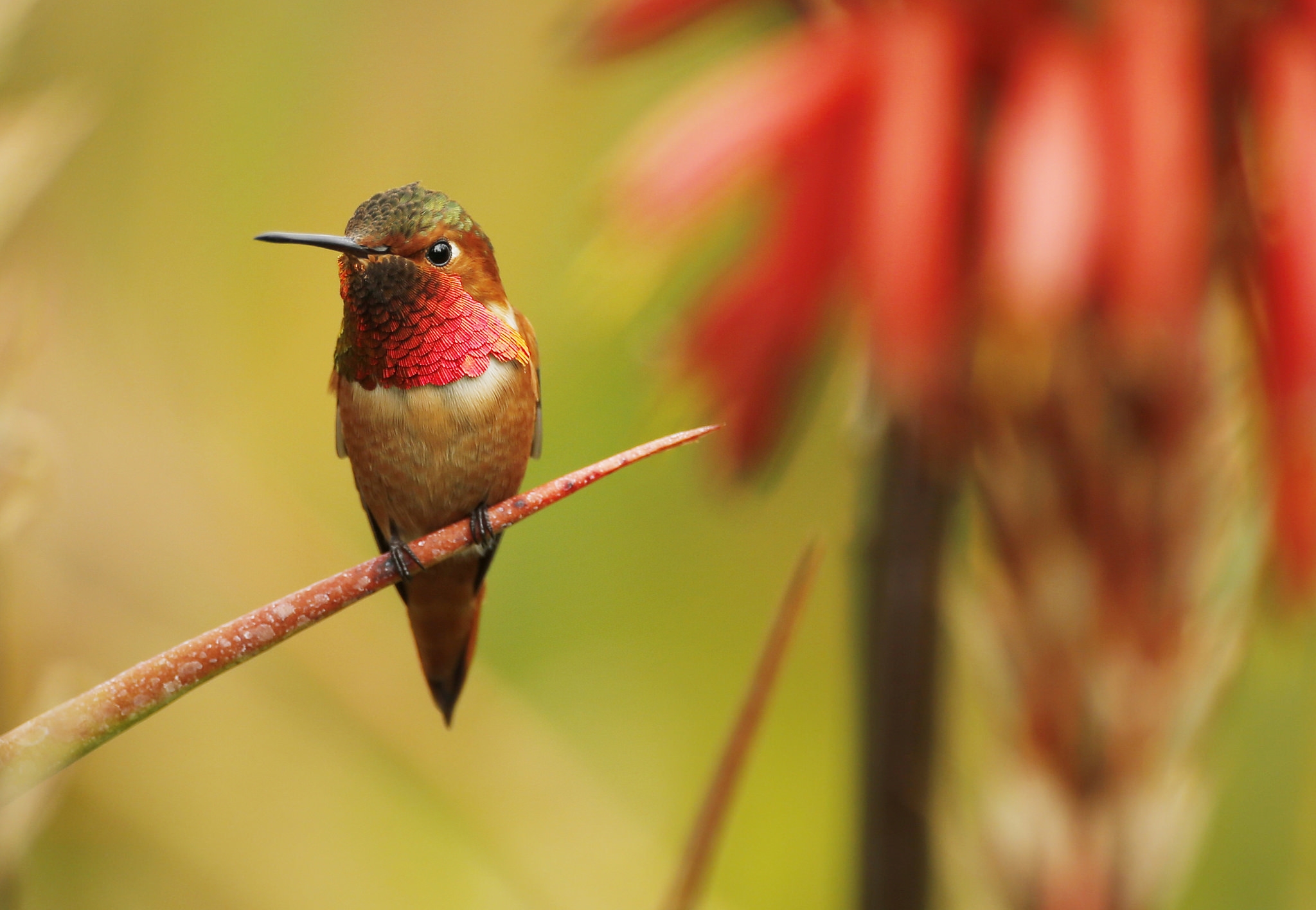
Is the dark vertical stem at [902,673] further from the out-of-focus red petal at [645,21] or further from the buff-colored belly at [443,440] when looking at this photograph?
the buff-colored belly at [443,440]

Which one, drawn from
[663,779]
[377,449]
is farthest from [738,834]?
[377,449]

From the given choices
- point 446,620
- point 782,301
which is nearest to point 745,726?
point 446,620

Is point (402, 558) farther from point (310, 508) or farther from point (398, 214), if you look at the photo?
point (310, 508)

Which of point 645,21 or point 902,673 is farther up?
point 645,21

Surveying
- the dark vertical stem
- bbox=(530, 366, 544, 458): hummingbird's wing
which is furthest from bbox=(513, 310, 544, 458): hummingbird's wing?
the dark vertical stem

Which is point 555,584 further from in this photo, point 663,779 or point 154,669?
point 154,669
